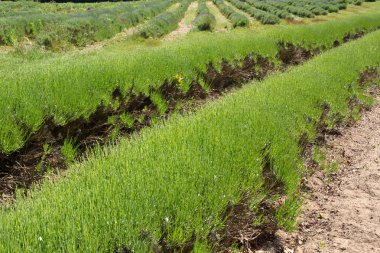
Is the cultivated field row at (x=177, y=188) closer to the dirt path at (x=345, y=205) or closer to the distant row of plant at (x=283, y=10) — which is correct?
the dirt path at (x=345, y=205)

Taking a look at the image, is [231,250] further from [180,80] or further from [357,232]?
[180,80]

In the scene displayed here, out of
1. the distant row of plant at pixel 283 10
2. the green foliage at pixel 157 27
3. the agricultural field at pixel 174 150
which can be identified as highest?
the agricultural field at pixel 174 150

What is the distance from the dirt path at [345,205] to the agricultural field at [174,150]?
26mm

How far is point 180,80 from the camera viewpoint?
23.2 ft

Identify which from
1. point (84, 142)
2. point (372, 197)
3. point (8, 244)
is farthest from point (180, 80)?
point (8, 244)

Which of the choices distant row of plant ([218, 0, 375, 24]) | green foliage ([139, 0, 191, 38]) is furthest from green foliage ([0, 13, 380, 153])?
distant row of plant ([218, 0, 375, 24])

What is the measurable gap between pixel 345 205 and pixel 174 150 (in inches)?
84.5

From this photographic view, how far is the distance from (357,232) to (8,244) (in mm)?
3103

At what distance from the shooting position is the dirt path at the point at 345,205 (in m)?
3.54

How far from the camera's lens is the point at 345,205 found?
416 centimetres

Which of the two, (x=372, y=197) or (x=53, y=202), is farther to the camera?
(x=372, y=197)

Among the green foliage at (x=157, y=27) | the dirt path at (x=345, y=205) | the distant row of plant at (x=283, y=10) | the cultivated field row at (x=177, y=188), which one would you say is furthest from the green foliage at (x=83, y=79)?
the distant row of plant at (x=283, y=10)

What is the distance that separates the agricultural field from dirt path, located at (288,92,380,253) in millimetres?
26

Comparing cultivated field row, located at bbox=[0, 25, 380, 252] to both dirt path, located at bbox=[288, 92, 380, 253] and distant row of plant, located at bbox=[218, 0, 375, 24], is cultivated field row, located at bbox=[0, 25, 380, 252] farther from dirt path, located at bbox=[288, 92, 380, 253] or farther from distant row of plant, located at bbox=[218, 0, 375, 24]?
distant row of plant, located at bbox=[218, 0, 375, 24]
